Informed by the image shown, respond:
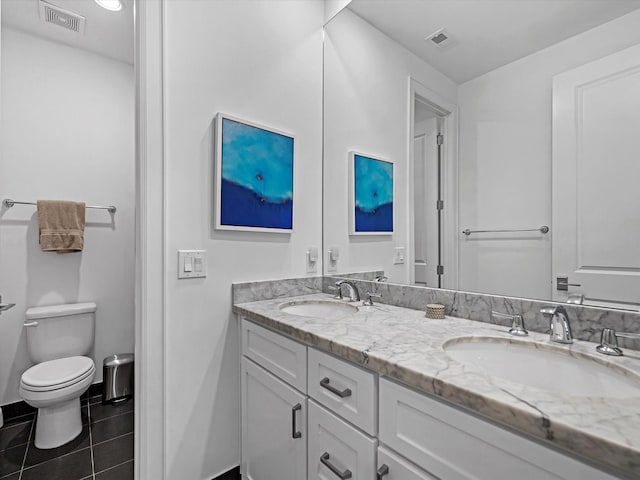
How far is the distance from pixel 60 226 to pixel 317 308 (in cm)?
183

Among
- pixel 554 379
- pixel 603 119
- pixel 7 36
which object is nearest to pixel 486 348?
pixel 554 379

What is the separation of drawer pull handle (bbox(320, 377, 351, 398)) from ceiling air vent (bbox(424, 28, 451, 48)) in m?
1.34

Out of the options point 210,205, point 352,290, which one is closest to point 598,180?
A: point 352,290

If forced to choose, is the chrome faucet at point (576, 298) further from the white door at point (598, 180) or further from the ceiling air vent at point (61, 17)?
the ceiling air vent at point (61, 17)

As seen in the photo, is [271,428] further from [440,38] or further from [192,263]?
[440,38]

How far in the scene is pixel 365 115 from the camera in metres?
1.69

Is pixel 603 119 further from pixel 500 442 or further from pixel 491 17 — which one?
pixel 500 442

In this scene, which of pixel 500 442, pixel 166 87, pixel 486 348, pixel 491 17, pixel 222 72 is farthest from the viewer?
pixel 222 72

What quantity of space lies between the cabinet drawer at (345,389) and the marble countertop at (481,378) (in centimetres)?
4

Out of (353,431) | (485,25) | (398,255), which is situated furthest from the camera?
(398,255)

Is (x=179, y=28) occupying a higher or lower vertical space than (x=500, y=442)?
higher

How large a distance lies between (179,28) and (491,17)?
124 centimetres

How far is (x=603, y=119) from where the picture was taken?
896 mm

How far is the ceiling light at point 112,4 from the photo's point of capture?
185cm
